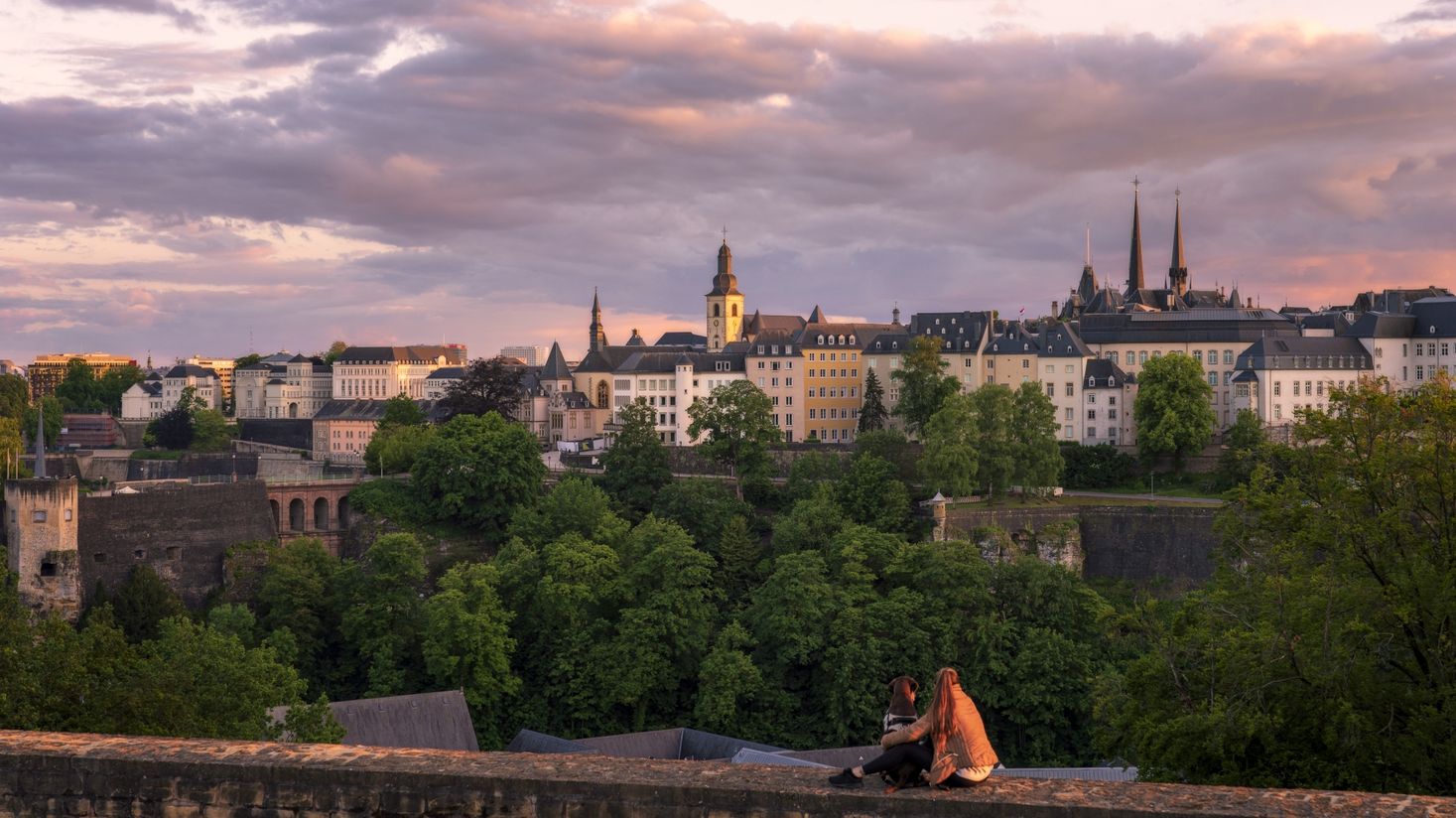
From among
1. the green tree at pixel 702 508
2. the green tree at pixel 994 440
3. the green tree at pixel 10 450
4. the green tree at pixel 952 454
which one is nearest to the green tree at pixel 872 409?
the green tree at pixel 994 440

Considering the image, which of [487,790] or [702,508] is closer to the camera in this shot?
[487,790]

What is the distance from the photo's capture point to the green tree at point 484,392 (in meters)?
84.9

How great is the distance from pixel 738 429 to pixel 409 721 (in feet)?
110

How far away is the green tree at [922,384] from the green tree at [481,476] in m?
21.2

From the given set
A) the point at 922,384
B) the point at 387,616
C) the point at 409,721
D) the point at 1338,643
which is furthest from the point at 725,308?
the point at 1338,643

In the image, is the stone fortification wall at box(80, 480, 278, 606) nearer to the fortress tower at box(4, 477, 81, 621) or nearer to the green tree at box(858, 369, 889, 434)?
the fortress tower at box(4, 477, 81, 621)

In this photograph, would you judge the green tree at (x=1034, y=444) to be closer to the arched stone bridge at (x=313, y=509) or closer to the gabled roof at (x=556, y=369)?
the arched stone bridge at (x=313, y=509)

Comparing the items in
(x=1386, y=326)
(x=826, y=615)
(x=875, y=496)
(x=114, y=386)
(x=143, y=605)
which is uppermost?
(x=1386, y=326)

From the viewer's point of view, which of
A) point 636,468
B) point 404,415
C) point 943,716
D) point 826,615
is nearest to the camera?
point 943,716

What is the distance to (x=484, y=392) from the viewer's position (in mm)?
87375

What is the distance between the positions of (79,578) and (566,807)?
4537 cm

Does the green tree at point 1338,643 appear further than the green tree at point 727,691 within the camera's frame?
No

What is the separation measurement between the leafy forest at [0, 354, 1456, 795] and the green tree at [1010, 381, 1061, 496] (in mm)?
173

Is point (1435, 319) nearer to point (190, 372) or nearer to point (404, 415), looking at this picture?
point (404, 415)
